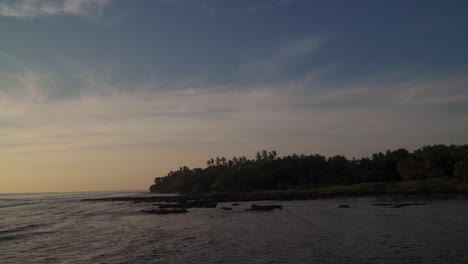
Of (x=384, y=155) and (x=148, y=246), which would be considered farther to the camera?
(x=384, y=155)

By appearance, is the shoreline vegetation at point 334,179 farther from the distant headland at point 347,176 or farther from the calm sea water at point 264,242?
the calm sea water at point 264,242

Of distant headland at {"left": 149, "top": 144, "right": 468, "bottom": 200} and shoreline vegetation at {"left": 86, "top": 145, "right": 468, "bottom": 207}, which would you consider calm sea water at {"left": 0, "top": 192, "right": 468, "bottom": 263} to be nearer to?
shoreline vegetation at {"left": 86, "top": 145, "right": 468, "bottom": 207}

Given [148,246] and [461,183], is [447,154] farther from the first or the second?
[148,246]

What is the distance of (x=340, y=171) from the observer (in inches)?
5217

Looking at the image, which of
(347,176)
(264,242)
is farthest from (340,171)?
(264,242)

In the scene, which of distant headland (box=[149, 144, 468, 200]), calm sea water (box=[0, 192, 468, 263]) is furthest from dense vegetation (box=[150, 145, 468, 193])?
calm sea water (box=[0, 192, 468, 263])

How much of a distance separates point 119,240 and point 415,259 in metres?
23.0

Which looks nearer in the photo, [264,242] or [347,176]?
[264,242]

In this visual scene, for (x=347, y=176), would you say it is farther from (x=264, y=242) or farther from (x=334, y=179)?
(x=264, y=242)

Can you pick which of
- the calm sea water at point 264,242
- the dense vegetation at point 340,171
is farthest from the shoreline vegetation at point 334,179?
the calm sea water at point 264,242

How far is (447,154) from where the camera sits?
318 feet

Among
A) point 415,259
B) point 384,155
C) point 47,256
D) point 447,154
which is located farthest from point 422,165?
point 47,256

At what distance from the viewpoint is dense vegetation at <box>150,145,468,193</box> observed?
97.4 m

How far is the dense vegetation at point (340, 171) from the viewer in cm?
9738
